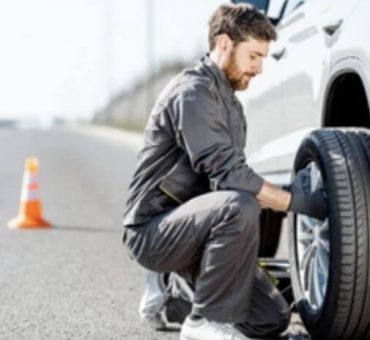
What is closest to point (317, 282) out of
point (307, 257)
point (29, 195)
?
point (307, 257)

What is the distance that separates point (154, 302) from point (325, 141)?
3.85 feet

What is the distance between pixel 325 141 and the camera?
394cm

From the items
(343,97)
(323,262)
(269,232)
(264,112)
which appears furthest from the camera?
(269,232)

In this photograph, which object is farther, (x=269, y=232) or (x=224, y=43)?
(x=269, y=232)

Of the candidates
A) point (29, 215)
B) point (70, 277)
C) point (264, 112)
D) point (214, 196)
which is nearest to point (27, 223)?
point (29, 215)

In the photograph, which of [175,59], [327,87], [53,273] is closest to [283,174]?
[327,87]

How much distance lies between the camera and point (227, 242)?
12.6ft

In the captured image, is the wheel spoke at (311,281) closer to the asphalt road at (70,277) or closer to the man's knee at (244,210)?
the man's knee at (244,210)

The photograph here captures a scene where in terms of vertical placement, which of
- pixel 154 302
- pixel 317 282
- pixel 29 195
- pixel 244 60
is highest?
pixel 244 60

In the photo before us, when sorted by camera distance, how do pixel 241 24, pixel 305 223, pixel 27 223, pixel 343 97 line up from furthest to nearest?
pixel 27 223
pixel 343 97
pixel 305 223
pixel 241 24

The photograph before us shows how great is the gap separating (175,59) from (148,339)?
3674 centimetres

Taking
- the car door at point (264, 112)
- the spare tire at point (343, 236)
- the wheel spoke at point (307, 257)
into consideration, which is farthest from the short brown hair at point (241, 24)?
the car door at point (264, 112)

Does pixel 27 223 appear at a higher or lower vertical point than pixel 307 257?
lower

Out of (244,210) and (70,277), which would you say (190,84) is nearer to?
(244,210)
